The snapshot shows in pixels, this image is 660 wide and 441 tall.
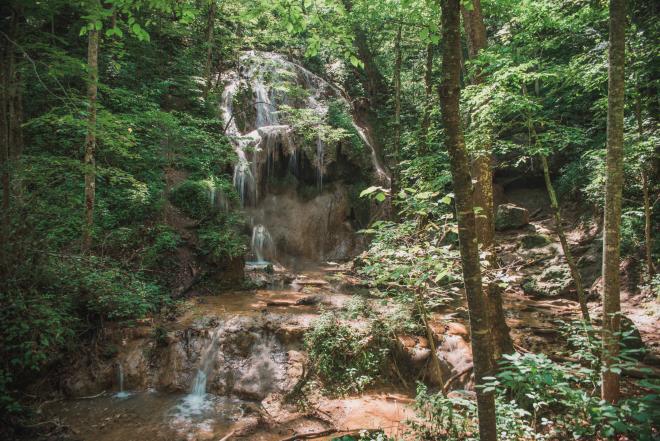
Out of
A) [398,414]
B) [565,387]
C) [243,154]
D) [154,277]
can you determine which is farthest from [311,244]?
[565,387]

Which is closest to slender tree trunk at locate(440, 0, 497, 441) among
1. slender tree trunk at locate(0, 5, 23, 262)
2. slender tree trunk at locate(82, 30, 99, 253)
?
slender tree trunk at locate(0, 5, 23, 262)

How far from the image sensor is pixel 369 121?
20188 mm

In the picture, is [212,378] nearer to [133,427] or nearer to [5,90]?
[133,427]

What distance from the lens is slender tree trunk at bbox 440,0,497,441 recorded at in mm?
2234

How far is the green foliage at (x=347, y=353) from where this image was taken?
6.38 m

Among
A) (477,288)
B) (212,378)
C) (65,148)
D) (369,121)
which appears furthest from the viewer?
(369,121)

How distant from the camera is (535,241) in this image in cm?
1318

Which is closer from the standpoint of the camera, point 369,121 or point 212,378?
point 212,378

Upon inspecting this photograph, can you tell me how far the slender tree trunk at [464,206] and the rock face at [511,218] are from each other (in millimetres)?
13707

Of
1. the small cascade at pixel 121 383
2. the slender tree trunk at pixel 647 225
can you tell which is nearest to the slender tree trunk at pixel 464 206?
the small cascade at pixel 121 383

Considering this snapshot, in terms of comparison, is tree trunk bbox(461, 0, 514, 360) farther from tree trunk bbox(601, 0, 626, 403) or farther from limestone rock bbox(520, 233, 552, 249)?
limestone rock bbox(520, 233, 552, 249)

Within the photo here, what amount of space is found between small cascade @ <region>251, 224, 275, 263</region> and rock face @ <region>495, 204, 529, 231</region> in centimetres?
922

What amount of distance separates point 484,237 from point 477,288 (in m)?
3.27

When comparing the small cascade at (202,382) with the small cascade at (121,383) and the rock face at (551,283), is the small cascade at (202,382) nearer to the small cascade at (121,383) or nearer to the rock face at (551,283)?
the small cascade at (121,383)
